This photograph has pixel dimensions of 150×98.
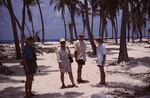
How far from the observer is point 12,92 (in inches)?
194

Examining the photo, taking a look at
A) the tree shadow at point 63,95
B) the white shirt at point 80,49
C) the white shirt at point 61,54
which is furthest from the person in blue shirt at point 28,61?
the white shirt at point 80,49

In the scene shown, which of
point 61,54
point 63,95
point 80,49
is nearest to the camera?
point 63,95

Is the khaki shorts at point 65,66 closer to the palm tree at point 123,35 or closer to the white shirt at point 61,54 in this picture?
the white shirt at point 61,54

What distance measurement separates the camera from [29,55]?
414 cm

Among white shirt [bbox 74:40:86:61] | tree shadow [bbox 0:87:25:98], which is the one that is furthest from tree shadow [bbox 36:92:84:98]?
white shirt [bbox 74:40:86:61]

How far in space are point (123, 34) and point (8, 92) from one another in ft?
23.8

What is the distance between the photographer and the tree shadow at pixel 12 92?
177 inches

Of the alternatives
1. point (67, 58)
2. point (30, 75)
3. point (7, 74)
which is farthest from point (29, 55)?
point (7, 74)

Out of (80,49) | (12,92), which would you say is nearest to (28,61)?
(12,92)

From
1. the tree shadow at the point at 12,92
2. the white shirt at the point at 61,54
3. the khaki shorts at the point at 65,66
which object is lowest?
the tree shadow at the point at 12,92

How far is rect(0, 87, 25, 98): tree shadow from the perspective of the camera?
4500 mm

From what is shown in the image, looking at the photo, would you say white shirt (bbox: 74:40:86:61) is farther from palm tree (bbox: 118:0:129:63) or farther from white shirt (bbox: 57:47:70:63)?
palm tree (bbox: 118:0:129:63)

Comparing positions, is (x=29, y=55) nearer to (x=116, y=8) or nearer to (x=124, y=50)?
(x=124, y=50)

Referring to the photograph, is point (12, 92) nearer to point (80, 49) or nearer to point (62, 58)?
point (62, 58)
